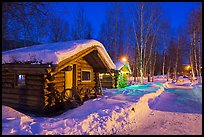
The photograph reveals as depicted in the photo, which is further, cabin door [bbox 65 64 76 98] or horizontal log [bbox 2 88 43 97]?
cabin door [bbox 65 64 76 98]

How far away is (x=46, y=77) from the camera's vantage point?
955 cm

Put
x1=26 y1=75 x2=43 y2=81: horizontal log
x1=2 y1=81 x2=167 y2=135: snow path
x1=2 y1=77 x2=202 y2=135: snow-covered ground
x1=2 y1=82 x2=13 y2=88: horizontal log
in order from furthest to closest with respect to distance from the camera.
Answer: x1=2 y1=82 x2=13 y2=88: horizontal log
x1=26 y1=75 x2=43 y2=81: horizontal log
x1=2 y1=77 x2=202 y2=135: snow-covered ground
x1=2 y1=81 x2=167 y2=135: snow path

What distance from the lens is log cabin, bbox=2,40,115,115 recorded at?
9.06 meters

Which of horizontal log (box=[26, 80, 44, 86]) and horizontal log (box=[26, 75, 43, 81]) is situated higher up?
horizontal log (box=[26, 75, 43, 81])

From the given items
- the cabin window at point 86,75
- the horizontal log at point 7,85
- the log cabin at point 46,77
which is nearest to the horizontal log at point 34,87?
the log cabin at point 46,77

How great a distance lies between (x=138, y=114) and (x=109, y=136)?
11.9 feet

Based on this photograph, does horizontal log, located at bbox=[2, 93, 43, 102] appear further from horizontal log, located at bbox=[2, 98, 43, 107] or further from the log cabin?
horizontal log, located at bbox=[2, 98, 43, 107]

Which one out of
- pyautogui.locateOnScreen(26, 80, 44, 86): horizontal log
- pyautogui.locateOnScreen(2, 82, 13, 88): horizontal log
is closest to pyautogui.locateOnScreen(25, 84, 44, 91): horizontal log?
pyautogui.locateOnScreen(26, 80, 44, 86): horizontal log

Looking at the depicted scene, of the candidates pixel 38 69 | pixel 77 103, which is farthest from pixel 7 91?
pixel 77 103

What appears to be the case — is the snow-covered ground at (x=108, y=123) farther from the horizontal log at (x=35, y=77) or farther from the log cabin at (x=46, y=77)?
the horizontal log at (x=35, y=77)

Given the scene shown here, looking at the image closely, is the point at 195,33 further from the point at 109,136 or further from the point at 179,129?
the point at 109,136

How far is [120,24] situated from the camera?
33750mm

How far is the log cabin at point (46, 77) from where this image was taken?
9061 mm

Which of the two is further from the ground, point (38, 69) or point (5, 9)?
point (5, 9)
